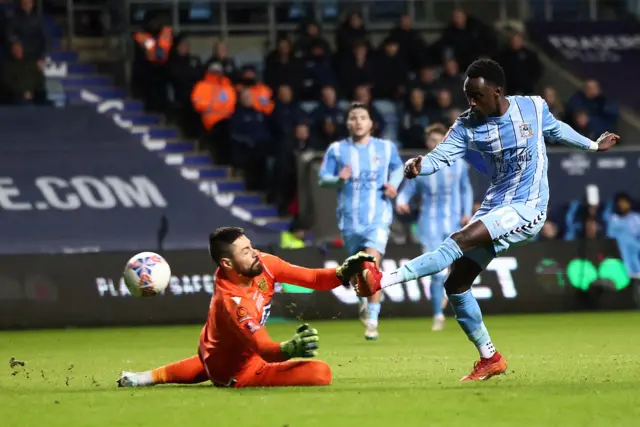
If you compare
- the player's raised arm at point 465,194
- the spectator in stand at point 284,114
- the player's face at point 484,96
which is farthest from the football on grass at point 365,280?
the spectator in stand at point 284,114

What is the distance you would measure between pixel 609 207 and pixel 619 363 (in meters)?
10.4

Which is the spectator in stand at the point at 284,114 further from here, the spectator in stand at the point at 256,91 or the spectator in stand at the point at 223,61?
the spectator in stand at the point at 223,61

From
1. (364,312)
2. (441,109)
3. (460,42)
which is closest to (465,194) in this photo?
(364,312)

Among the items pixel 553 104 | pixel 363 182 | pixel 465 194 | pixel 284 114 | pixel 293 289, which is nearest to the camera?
pixel 363 182

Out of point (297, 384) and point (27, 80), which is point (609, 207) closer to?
point (27, 80)

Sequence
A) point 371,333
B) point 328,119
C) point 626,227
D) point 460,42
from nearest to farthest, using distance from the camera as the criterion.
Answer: point 371,333 < point 626,227 < point 328,119 < point 460,42

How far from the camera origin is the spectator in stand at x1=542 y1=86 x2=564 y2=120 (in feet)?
70.6

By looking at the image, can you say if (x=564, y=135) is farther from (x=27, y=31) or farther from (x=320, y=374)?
(x=27, y=31)

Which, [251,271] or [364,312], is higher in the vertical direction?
[251,271]

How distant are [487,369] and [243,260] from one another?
1.95 metres

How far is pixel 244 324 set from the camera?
8.50 meters

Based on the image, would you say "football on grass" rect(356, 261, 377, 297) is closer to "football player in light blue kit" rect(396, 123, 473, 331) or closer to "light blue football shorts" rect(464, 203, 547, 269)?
"light blue football shorts" rect(464, 203, 547, 269)

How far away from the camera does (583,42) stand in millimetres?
25188

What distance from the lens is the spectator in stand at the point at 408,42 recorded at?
22.7 m
